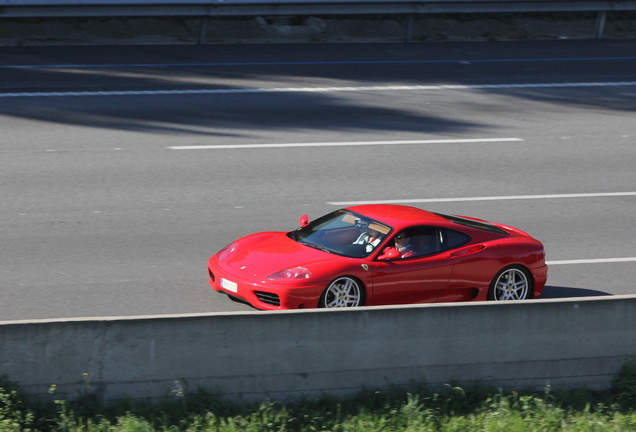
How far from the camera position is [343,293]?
8.76 metres

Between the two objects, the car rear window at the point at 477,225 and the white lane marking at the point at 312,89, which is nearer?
the car rear window at the point at 477,225

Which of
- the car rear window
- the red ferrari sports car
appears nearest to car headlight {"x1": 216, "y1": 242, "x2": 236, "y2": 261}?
the red ferrari sports car

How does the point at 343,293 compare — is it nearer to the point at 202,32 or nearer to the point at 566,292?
the point at 566,292

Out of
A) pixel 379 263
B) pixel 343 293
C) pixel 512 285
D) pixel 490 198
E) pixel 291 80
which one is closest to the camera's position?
pixel 343 293

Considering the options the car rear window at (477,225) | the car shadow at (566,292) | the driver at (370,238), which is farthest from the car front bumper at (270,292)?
the car shadow at (566,292)

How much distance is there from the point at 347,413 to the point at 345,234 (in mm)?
2496

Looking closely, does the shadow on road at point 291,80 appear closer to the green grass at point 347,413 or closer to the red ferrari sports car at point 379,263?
the red ferrari sports car at point 379,263

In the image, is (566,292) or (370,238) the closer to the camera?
(370,238)

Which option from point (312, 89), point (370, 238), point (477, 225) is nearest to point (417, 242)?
point (370, 238)

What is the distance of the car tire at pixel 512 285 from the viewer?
9508mm

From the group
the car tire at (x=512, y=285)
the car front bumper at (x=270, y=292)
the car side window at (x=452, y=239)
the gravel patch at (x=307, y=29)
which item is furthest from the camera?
the gravel patch at (x=307, y=29)

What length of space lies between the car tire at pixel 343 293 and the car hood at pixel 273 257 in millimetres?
261

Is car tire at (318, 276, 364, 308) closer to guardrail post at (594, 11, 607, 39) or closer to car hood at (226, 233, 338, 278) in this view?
car hood at (226, 233, 338, 278)

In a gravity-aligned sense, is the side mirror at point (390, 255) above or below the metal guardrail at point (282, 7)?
below
